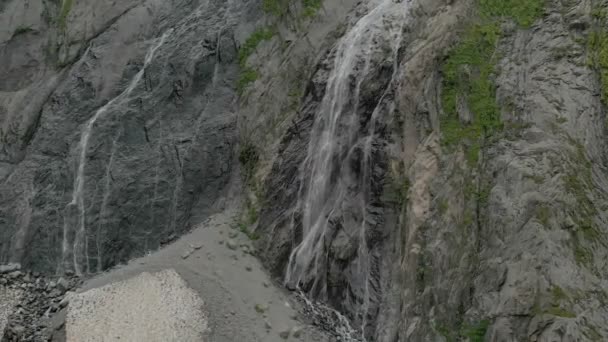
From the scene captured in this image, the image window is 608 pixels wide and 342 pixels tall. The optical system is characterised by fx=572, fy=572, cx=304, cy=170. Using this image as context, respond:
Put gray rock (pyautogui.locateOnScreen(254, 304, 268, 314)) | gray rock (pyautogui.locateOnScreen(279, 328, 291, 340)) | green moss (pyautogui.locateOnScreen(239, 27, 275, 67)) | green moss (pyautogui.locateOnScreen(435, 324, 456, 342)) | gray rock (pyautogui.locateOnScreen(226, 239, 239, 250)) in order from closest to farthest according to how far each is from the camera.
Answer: green moss (pyautogui.locateOnScreen(435, 324, 456, 342)) → gray rock (pyautogui.locateOnScreen(279, 328, 291, 340)) → gray rock (pyautogui.locateOnScreen(254, 304, 268, 314)) → gray rock (pyautogui.locateOnScreen(226, 239, 239, 250)) → green moss (pyautogui.locateOnScreen(239, 27, 275, 67))

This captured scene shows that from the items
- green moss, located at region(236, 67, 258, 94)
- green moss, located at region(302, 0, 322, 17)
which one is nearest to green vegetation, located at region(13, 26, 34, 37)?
green moss, located at region(236, 67, 258, 94)

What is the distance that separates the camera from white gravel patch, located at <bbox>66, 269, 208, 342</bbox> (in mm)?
12180

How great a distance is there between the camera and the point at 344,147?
47.8 feet

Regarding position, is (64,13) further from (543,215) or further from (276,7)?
(543,215)

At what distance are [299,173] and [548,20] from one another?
7114 millimetres

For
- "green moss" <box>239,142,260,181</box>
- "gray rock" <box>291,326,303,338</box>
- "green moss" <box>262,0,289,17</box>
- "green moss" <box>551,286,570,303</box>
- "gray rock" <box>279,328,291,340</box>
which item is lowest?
"gray rock" <box>291,326,303,338</box>

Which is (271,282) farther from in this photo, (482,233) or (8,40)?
(8,40)

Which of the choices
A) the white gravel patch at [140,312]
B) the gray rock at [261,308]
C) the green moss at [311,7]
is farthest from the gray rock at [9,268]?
the green moss at [311,7]

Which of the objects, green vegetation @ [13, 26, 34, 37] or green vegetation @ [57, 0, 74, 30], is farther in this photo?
green vegetation @ [13, 26, 34, 37]

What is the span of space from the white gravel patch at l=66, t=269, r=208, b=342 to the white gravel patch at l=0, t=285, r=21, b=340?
215 centimetres

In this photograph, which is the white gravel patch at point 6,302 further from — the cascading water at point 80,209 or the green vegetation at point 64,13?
the green vegetation at point 64,13

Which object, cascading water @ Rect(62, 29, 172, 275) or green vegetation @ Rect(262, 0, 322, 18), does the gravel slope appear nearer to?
cascading water @ Rect(62, 29, 172, 275)

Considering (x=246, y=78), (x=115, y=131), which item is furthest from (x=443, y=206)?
(x=115, y=131)

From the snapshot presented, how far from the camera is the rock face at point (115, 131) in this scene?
16984mm
